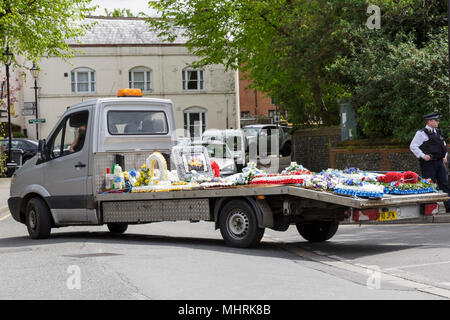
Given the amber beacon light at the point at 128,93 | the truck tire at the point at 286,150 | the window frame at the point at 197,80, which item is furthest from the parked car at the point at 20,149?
the amber beacon light at the point at 128,93

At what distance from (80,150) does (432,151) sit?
657 cm

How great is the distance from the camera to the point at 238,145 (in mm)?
31750

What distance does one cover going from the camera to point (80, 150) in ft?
41.1

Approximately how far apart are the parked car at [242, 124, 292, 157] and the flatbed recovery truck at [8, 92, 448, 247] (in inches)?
872

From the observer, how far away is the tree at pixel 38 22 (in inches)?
1089

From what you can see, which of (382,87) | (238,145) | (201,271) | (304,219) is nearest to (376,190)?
(304,219)

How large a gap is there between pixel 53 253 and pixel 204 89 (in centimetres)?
4283

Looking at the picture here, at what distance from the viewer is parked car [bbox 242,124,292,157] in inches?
1423

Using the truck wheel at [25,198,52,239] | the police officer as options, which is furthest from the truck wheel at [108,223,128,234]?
the police officer

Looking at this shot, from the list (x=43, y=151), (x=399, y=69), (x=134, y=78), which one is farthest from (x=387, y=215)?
(x=134, y=78)

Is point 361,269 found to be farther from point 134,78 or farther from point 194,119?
point 134,78

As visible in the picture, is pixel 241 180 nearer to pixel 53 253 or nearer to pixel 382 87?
pixel 53 253

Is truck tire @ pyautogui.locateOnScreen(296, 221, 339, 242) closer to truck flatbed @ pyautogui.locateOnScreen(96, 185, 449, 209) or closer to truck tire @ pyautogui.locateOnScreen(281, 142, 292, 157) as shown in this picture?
truck flatbed @ pyautogui.locateOnScreen(96, 185, 449, 209)

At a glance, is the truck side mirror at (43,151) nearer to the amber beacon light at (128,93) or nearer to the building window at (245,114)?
the amber beacon light at (128,93)
